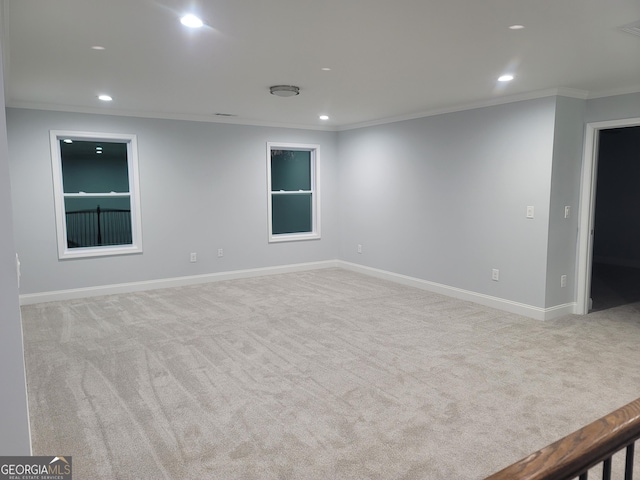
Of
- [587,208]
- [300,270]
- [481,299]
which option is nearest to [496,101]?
[587,208]

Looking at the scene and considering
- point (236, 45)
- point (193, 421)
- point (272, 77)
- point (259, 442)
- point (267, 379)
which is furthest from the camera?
point (272, 77)

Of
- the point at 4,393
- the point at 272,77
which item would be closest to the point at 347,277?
the point at 272,77

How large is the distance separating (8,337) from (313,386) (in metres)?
2.06

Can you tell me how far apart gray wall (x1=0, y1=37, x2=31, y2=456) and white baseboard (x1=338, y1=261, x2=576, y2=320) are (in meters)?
4.58

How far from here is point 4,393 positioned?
57.3 inches

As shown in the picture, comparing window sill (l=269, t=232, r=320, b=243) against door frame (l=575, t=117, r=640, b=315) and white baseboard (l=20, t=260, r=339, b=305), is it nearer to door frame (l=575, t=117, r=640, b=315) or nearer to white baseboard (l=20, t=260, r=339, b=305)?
white baseboard (l=20, t=260, r=339, b=305)

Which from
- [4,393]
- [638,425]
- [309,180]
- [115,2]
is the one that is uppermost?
[115,2]

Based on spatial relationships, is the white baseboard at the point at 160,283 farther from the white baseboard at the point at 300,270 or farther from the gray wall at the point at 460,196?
the gray wall at the point at 460,196

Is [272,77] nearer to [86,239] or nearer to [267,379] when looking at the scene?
[267,379]

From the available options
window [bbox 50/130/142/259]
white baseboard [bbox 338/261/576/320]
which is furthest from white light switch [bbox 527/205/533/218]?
window [bbox 50/130/142/259]

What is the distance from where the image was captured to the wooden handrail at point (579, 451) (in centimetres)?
71

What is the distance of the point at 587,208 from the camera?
185 inches

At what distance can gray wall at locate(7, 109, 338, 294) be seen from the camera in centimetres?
518

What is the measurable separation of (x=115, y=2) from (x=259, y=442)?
2480 mm
